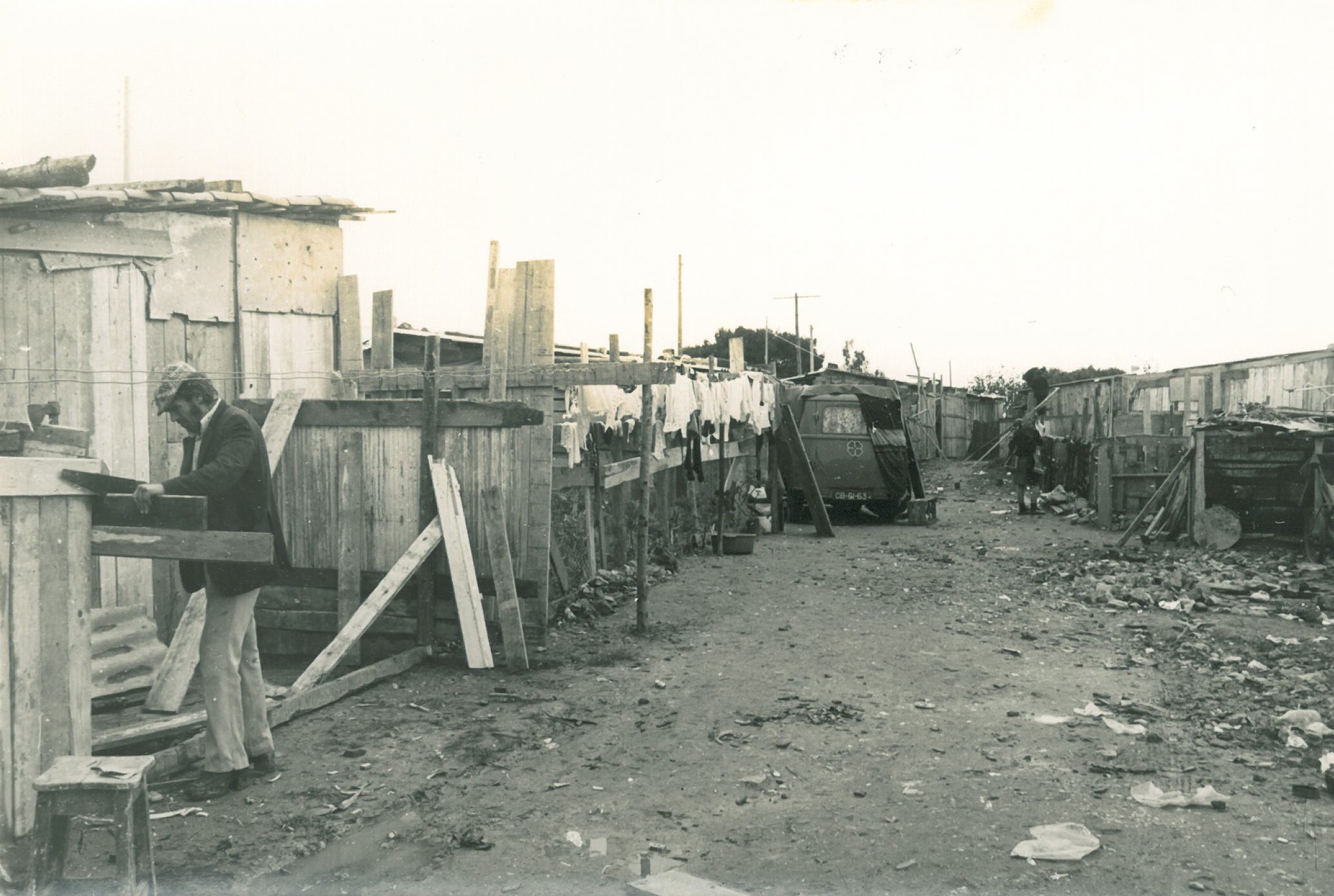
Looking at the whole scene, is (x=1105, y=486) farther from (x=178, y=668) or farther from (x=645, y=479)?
(x=178, y=668)

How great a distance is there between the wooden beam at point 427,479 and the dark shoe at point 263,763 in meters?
2.22

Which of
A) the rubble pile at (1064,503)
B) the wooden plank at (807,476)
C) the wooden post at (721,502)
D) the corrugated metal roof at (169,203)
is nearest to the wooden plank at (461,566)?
the corrugated metal roof at (169,203)

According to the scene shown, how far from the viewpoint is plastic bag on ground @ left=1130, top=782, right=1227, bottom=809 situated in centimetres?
425

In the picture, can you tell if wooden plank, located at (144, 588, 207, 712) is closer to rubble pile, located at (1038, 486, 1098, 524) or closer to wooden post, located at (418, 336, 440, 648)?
wooden post, located at (418, 336, 440, 648)

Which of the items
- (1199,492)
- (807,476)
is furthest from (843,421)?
(1199,492)

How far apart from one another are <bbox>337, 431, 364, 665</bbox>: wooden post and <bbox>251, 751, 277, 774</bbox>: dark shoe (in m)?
2.19

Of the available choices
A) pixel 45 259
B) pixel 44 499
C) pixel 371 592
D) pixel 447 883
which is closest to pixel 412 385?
pixel 371 592

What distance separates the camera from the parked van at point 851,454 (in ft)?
55.7

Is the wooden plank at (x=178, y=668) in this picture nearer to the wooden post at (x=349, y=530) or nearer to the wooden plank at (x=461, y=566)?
the wooden post at (x=349, y=530)

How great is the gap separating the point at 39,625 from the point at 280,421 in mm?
3545

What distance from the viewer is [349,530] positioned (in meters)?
7.12

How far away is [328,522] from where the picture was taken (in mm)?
7293

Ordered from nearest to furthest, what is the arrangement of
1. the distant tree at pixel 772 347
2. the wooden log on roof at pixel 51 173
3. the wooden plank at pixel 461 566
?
the wooden log on roof at pixel 51 173, the wooden plank at pixel 461 566, the distant tree at pixel 772 347

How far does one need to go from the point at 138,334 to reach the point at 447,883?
5.00 meters
